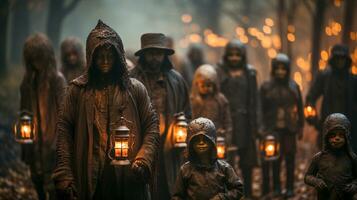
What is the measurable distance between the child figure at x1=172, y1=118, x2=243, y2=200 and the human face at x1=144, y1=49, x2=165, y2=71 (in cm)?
282

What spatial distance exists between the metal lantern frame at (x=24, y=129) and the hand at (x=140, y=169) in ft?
15.9

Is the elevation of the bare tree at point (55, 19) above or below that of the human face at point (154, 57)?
above

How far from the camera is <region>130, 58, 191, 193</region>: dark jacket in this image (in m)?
14.6

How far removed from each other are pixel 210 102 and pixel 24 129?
3508mm

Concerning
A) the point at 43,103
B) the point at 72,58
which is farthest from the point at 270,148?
the point at 43,103

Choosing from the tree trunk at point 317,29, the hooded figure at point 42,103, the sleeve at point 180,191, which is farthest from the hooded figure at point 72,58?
the tree trunk at point 317,29

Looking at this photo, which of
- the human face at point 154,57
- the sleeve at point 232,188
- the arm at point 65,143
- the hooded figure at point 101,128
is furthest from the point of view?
the human face at point 154,57

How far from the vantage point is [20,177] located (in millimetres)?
20516

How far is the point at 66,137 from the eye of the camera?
1106 cm

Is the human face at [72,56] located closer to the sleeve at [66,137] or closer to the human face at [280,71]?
the human face at [280,71]

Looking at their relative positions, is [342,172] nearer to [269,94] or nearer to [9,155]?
[269,94]

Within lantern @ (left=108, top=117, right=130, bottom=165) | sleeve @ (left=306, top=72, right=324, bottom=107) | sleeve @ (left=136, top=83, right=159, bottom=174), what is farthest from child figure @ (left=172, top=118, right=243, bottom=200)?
sleeve @ (left=306, top=72, right=324, bottom=107)

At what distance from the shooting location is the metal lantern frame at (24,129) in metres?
15.3

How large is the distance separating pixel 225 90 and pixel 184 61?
15.5 ft
